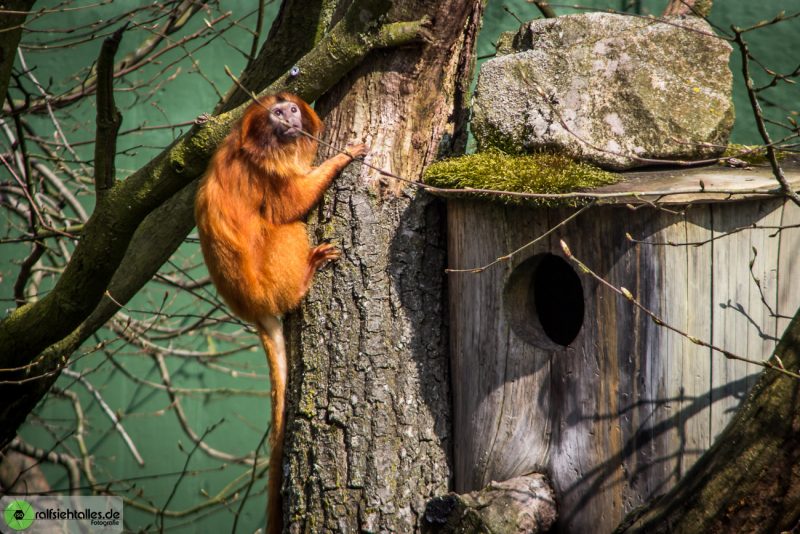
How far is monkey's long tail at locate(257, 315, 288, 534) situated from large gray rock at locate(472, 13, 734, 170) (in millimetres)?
1422

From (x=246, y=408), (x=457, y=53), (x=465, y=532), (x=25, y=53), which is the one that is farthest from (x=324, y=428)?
(x=25, y=53)

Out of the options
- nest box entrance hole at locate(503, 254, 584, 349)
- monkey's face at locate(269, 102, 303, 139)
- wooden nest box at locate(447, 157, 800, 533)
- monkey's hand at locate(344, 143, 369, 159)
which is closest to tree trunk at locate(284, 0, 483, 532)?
monkey's hand at locate(344, 143, 369, 159)

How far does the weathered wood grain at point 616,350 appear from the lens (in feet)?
10.5

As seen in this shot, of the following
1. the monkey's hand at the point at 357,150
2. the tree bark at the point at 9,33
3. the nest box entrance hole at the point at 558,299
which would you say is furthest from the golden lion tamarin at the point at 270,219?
the nest box entrance hole at the point at 558,299

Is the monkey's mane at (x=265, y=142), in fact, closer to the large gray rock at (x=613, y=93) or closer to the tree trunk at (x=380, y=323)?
the tree trunk at (x=380, y=323)

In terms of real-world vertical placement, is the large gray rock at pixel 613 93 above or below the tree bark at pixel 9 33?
below

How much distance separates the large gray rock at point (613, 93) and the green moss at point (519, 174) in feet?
0.24

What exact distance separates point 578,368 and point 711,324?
578 millimetres

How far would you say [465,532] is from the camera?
339cm

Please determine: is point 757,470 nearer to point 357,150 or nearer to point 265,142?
point 357,150

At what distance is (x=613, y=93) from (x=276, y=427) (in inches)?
85.7

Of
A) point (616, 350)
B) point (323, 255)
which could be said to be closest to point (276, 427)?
point (323, 255)

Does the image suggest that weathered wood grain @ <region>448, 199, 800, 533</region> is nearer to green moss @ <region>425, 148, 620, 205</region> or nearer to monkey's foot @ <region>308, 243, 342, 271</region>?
green moss @ <region>425, 148, 620, 205</region>

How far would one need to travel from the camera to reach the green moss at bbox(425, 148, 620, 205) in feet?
→ 11.0
